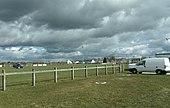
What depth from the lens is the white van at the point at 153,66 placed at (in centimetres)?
3653

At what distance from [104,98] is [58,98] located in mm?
2216

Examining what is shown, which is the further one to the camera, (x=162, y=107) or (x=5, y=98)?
(x=5, y=98)

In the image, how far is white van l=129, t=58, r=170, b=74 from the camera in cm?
3653

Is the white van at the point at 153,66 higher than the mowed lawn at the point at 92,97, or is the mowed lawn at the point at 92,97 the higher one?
the white van at the point at 153,66

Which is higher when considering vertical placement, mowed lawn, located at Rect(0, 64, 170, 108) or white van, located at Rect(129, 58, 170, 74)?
white van, located at Rect(129, 58, 170, 74)

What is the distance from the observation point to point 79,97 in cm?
1518

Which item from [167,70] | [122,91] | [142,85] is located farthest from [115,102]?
[167,70]

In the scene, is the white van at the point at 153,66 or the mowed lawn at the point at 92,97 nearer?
the mowed lawn at the point at 92,97

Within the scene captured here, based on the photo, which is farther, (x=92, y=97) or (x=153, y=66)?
(x=153, y=66)

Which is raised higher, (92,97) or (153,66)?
(153,66)

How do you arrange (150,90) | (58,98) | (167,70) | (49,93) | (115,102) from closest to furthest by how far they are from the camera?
(115,102), (58,98), (49,93), (150,90), (167,70)

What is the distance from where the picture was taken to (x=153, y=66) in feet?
124

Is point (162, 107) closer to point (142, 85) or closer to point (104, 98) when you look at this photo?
point (104, 98)

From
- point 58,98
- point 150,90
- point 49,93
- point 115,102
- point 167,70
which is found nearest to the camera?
point 115,102
